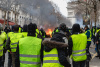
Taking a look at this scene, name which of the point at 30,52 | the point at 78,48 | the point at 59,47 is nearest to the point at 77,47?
the point at 78,48

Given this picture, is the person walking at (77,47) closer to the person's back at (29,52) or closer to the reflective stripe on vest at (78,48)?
the reflective stripe on vest at (78,48)

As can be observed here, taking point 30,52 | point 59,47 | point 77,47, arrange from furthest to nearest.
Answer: point 77,47, point 30,52, point 59,47

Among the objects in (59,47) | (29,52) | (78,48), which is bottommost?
(78,48)

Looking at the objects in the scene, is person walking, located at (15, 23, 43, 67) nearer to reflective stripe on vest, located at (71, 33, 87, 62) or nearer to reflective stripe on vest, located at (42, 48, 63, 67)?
reflective stripe on vest, located at (42, 48, 63, 67)

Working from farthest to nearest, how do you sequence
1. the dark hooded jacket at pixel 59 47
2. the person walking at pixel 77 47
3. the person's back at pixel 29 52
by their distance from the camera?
1. the person walking at pixel 77 47
2. the person's back at pixel 29 52
3. the dark hooded jacket at pixel 59 47

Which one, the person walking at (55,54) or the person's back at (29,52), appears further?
the person's back at (29,52)

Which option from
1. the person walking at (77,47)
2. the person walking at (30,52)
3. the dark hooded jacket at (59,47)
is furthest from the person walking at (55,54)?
the person walking at (77,47)

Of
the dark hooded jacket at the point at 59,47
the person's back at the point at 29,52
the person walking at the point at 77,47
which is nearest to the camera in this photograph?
the dark hooded jacket at the point at 59,47

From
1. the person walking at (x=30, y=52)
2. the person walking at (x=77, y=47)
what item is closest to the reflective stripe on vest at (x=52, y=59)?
the person walking at (x=30, y=52)

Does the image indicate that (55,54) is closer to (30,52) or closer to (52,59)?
(52,59)

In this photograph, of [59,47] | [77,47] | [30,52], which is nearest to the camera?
[59,47]

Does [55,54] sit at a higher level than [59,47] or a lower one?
lower

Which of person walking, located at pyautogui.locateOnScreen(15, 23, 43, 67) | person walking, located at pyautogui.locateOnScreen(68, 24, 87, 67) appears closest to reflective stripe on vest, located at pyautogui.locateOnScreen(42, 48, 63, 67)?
person walking, located at pyautogui.locateOnScreen(15, 23, 43, 67)

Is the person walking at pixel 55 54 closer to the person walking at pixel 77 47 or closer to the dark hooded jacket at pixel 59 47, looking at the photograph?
the dark hooded jacket at pixel 59 47
